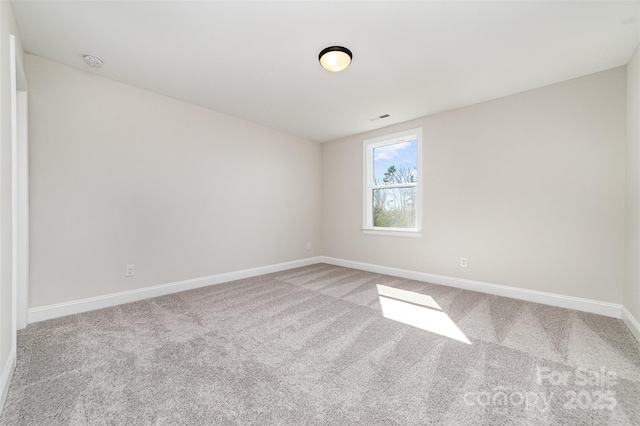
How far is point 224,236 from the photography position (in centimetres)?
378

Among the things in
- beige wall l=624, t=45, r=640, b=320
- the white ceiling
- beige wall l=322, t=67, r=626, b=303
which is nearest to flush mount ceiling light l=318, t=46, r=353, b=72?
the white ceiling

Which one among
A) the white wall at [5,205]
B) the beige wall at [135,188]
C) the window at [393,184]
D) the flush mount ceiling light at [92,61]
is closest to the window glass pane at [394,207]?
the window at [393,184]

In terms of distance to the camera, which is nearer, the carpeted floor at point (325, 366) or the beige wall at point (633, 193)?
the carpeted floor at point (325, 366)

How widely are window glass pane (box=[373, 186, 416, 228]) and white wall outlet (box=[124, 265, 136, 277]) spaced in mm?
3625

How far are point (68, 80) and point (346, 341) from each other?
3695 millimetres

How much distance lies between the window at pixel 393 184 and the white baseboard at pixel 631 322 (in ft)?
6.97

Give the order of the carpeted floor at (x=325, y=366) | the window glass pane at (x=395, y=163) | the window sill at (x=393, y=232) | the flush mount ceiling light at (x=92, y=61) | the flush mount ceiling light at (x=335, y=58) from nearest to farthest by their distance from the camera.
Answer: the carpeted floor at (x=325, y=366) → the flush mount ceiling light at (x=335, y=58) → the flush mount ceiling light at (x=92, y=61) → the window sill at (x=393, y=232) → the window glass pane at (x=395, y=163)

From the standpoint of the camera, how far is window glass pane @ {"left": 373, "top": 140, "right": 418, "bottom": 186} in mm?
4086

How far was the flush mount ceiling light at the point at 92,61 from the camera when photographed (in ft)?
7.88

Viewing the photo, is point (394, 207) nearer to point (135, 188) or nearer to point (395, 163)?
point (395, 163)

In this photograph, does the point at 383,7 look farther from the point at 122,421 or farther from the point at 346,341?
the point at 122,421

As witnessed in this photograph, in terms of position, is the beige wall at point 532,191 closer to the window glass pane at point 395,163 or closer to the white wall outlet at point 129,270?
the window glass pane at point 395,163

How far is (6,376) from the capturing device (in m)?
1.46

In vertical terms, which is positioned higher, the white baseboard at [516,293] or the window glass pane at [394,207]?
the window glass pane at [394,207]
